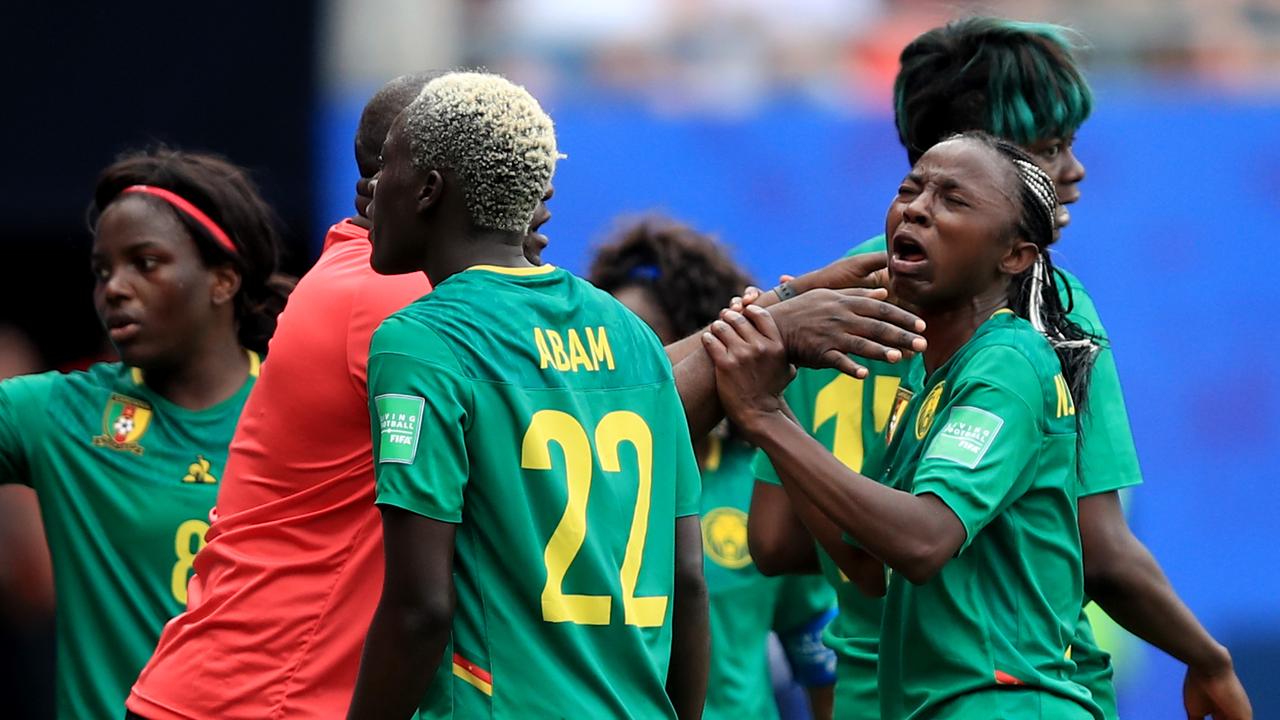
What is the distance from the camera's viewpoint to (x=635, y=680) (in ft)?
10.8

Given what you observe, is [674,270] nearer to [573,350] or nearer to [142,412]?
[142,412]

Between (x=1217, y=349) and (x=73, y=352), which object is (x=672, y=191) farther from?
(x=73, y=352)

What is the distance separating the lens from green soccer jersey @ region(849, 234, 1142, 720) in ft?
12.6

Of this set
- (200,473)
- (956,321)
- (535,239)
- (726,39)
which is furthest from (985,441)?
(726,39)

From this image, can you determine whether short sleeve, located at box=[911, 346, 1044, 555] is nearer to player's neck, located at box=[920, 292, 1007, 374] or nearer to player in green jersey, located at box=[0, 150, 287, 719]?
player's neck, located at box=[920, 292, 1007, 374]

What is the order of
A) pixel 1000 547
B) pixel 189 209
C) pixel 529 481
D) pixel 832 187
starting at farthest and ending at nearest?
pixel 832 187, pixel 189 209, pixel 1000 547, pixel 529 481

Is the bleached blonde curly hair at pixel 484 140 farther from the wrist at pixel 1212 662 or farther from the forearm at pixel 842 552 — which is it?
the wrist at pixel 1212 662

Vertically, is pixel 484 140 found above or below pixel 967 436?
above

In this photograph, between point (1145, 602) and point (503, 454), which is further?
point (1145, 602)

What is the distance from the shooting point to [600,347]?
10.9ft

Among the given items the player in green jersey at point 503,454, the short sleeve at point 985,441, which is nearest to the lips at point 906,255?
the short sleeve at point 985,441

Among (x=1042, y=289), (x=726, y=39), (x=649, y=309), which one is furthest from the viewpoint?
(x=726, y=39)

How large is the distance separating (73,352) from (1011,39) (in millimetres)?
7681

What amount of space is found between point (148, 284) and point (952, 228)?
A: 7.17 ft
